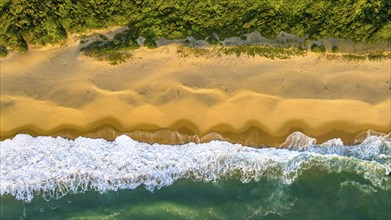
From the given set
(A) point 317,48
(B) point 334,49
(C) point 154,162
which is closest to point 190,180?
(C) point 154,162

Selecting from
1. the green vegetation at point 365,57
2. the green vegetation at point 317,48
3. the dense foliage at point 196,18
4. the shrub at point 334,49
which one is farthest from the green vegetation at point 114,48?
the green vegetation at point 365,57

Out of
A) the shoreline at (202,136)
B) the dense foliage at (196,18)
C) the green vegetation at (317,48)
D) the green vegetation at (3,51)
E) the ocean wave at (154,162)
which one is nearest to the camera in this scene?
the dense foliage at (196,18)

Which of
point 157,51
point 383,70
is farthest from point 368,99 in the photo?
point 157,51

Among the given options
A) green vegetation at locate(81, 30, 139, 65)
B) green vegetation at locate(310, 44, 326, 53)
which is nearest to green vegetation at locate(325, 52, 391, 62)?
green vegetation at locate(310, 44, 326, 53)

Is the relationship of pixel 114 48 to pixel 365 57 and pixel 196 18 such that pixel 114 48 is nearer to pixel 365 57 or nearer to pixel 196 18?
pixel 196 18

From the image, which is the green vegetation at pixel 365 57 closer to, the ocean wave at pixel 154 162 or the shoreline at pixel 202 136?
the shoreline at pixel 202 136

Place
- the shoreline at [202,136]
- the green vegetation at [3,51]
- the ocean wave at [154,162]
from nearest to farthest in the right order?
1. the green vegetation at [3,51]
2. the ocean wave at [154,162]
3. the shoreline at [202,136]
